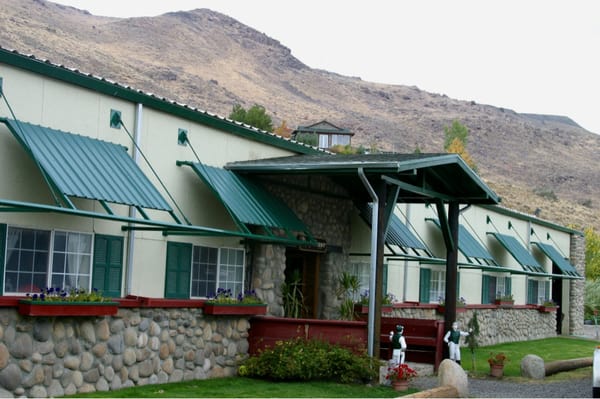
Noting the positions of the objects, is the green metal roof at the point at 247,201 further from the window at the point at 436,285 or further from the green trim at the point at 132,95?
the window at the point at 436,285

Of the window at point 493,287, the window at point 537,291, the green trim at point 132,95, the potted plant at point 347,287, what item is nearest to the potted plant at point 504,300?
the window at point 493,287

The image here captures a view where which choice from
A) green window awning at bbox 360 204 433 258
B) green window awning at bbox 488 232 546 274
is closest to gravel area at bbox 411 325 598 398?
green window awning at bbox 360 204 433 258

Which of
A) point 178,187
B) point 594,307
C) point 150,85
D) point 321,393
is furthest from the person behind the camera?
point 150,85

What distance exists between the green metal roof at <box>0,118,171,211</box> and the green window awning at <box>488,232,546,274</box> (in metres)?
18.6

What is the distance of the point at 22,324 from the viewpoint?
421 inches

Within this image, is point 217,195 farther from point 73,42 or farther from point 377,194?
point 73,42

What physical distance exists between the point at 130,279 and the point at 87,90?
2.93 metres

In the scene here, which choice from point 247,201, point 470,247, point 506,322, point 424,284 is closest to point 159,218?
point 247,201

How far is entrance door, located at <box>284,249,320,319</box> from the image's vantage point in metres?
18.6

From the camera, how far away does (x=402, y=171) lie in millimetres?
14828

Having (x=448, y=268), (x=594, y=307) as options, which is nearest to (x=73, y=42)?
(x=594, y=307)

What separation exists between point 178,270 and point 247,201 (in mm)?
1874

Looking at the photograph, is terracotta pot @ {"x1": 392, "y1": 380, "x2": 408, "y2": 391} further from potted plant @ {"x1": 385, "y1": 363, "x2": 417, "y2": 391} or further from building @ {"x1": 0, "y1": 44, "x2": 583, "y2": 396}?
building @ {"x1": 0, "y1": 44, "x2": 583, "y2": 396}

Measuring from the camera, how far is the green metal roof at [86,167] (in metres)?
11.1
